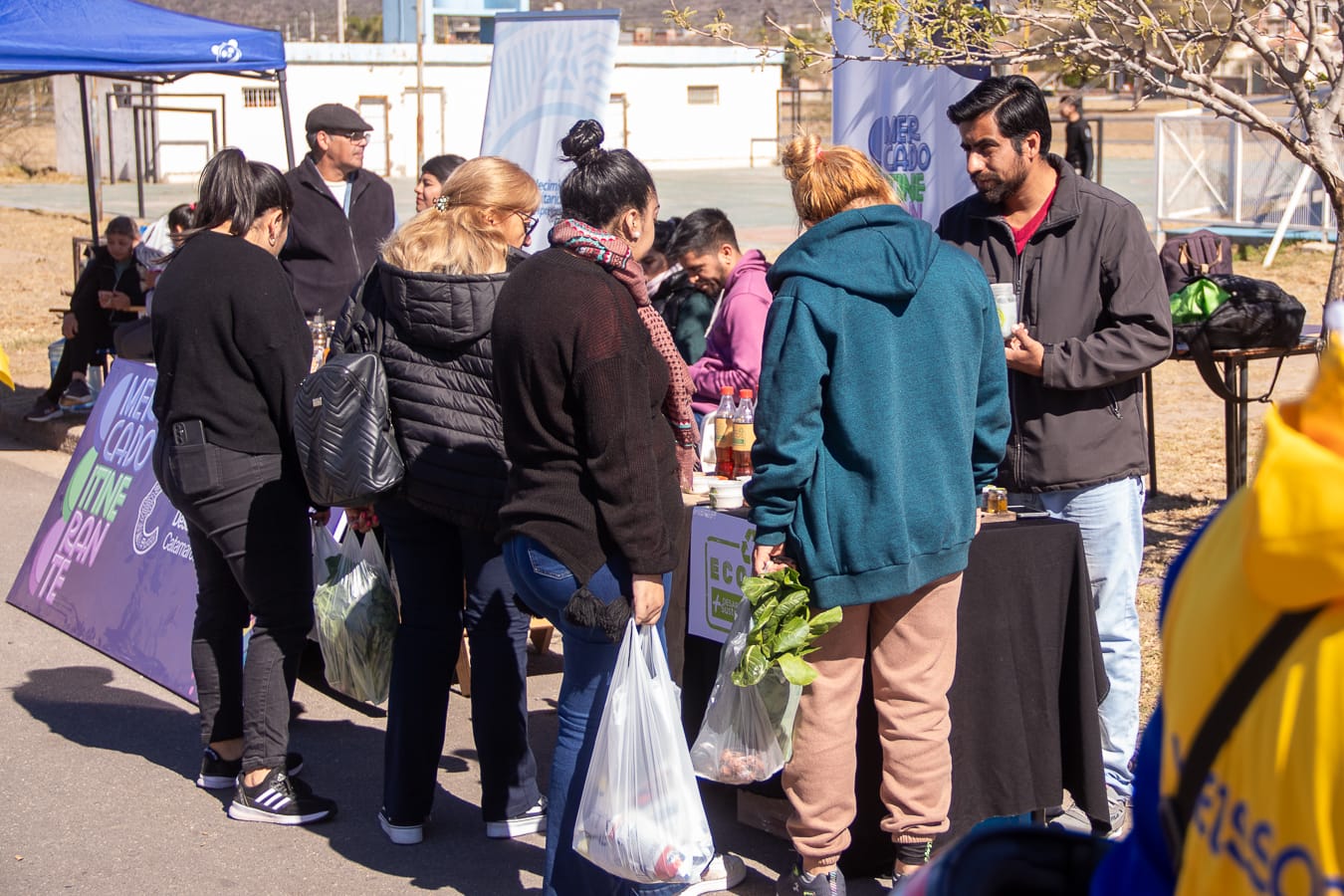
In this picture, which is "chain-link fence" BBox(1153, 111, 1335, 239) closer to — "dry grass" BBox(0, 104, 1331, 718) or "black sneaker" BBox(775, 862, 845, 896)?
"dry grass" BBox(0, 104, 1331, 718)

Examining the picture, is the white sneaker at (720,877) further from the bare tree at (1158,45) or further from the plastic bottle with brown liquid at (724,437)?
the bare tree at (1158,45)

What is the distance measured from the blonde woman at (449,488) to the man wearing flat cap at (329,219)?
3282mm

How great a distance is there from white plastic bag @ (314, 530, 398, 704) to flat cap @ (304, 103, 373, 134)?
3.30 m

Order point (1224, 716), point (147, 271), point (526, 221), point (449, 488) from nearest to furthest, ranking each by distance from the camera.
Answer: point (1224, 716), point (449, 488), point (526, 221), point (147, 271)

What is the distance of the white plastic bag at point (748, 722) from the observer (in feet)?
11.6

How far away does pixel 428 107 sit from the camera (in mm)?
44562

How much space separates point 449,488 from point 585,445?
0.69 meters

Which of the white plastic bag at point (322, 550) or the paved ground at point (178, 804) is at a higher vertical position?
the white plastic bag at point (322, 550)

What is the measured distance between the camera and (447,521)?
3.94 metres

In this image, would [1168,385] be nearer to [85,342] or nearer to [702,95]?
[85,342]

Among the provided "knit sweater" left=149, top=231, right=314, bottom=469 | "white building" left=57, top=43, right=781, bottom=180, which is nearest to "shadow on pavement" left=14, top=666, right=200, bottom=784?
"knit sweater" left=149, top=231, right=314, bottom=469

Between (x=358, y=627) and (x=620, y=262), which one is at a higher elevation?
(x=620, y=262)

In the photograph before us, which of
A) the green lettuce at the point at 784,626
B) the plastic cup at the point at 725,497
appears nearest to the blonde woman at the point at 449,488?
the plastic cup at the point at 725,497

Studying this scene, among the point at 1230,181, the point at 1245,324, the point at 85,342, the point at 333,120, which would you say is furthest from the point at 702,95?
the point at 1245,324
